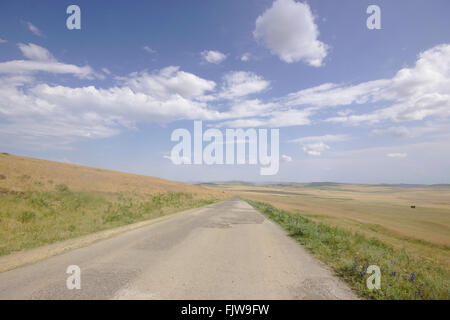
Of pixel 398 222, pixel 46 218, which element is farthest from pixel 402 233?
pixel 46 218

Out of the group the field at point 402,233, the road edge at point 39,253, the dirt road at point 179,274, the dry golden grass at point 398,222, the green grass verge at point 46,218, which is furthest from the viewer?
the dry golden grass at point 398,222

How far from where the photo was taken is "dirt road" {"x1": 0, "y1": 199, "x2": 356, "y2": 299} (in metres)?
4.69

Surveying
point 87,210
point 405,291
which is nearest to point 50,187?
point 87,210

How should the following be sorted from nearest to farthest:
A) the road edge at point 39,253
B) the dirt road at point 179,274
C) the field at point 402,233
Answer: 1. the dirt road at point 179,274
2. the road edge at point 39,253
3. the field at point 402,233

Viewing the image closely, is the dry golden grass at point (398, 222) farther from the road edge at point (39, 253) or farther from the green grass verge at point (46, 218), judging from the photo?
the green grass verge at point (46, 218)

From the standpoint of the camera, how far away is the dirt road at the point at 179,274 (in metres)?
4.69

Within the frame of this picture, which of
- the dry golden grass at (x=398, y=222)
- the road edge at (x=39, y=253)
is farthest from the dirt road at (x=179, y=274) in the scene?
the dry golden grass at (x=398, y=222)

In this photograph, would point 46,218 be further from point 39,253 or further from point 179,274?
point 179,274

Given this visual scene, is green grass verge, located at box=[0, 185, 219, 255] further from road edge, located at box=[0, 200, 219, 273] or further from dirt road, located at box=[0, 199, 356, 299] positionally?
dirt road, located at box=[0, 199, 356, 299]

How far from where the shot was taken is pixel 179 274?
575 centimetres

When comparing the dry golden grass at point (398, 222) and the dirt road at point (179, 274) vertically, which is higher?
the dirt road at point (179, 274)

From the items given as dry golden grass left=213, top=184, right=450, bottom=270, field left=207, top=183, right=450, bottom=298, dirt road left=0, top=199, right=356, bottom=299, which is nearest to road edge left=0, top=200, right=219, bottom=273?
dirt road left=0, top=199, right=356, bottom=299
